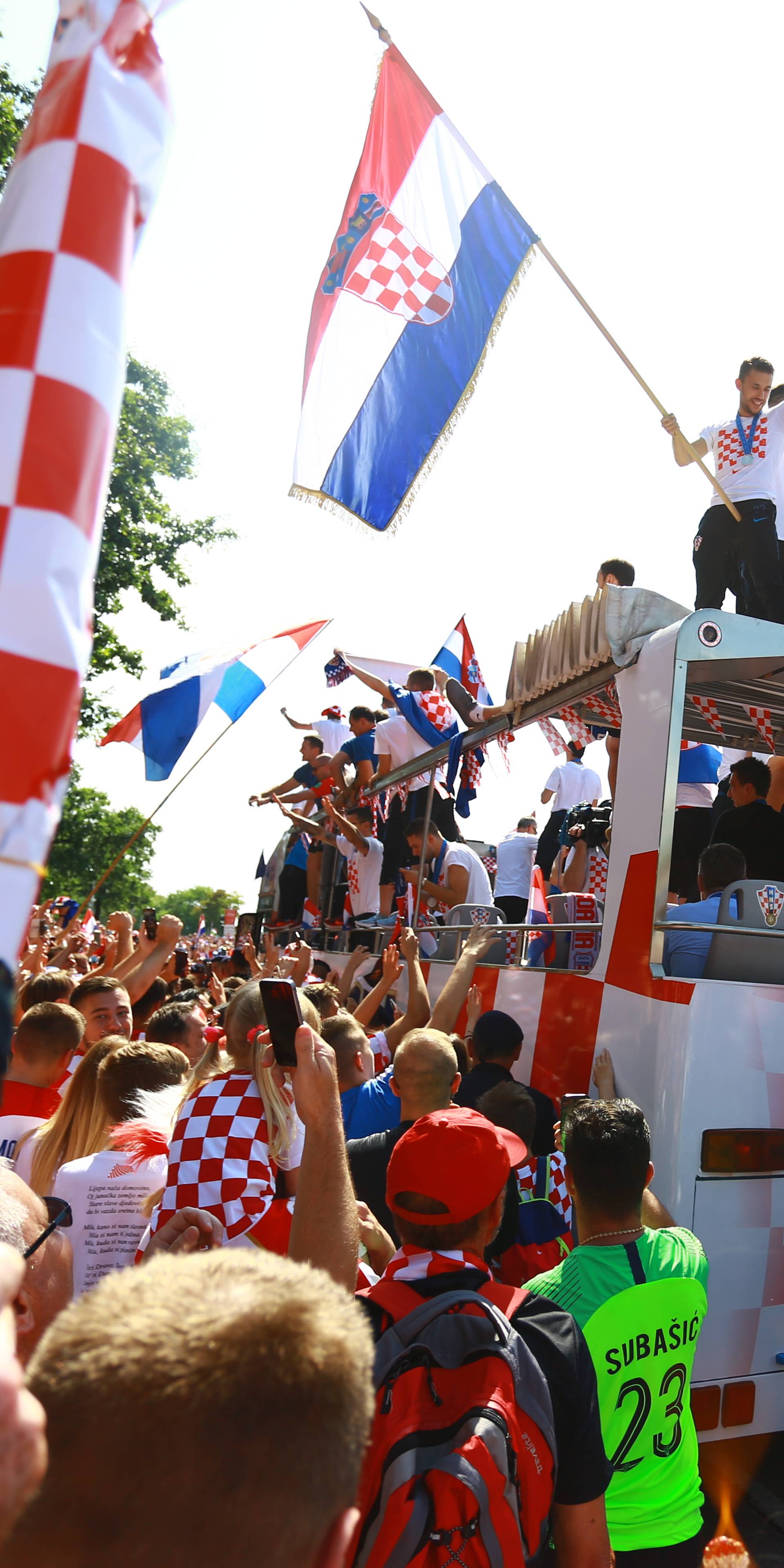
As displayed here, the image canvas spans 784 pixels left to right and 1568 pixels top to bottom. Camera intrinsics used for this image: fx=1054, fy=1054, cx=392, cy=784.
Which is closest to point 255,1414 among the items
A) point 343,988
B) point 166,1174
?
point 166,1174

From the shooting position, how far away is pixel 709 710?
17.9 feet

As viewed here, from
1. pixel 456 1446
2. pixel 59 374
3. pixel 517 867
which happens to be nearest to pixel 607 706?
pixel 517 867

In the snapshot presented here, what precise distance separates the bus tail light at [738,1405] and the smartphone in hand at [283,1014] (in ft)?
7.01

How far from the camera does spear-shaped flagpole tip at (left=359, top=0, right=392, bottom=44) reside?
220 inches

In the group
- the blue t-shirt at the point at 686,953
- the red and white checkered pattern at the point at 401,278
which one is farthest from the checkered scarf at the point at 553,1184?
the red and white checkered pattern at the point at 401,278

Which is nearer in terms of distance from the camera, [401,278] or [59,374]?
[59,374]

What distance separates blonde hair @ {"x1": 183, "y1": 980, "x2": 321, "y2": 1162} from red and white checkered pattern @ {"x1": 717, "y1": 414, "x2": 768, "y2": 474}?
3970 mm

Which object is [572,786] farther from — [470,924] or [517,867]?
[470,924]

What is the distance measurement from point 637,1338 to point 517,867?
6687 mm

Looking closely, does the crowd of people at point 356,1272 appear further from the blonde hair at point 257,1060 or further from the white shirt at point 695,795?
the white shirt at point 695,795

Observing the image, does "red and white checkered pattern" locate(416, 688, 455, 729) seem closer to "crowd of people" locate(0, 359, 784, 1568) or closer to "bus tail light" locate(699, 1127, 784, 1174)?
"crowd of people" locate(0, 359, 784, 1568)

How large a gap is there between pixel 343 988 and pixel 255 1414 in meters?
6.31

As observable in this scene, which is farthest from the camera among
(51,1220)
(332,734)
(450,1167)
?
(332,734)

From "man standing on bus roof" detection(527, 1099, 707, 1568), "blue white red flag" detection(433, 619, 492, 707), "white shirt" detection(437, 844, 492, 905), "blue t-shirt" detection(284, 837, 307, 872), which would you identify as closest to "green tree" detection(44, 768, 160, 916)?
"blue t-shirt" detection(284, 837, 307, 872)
